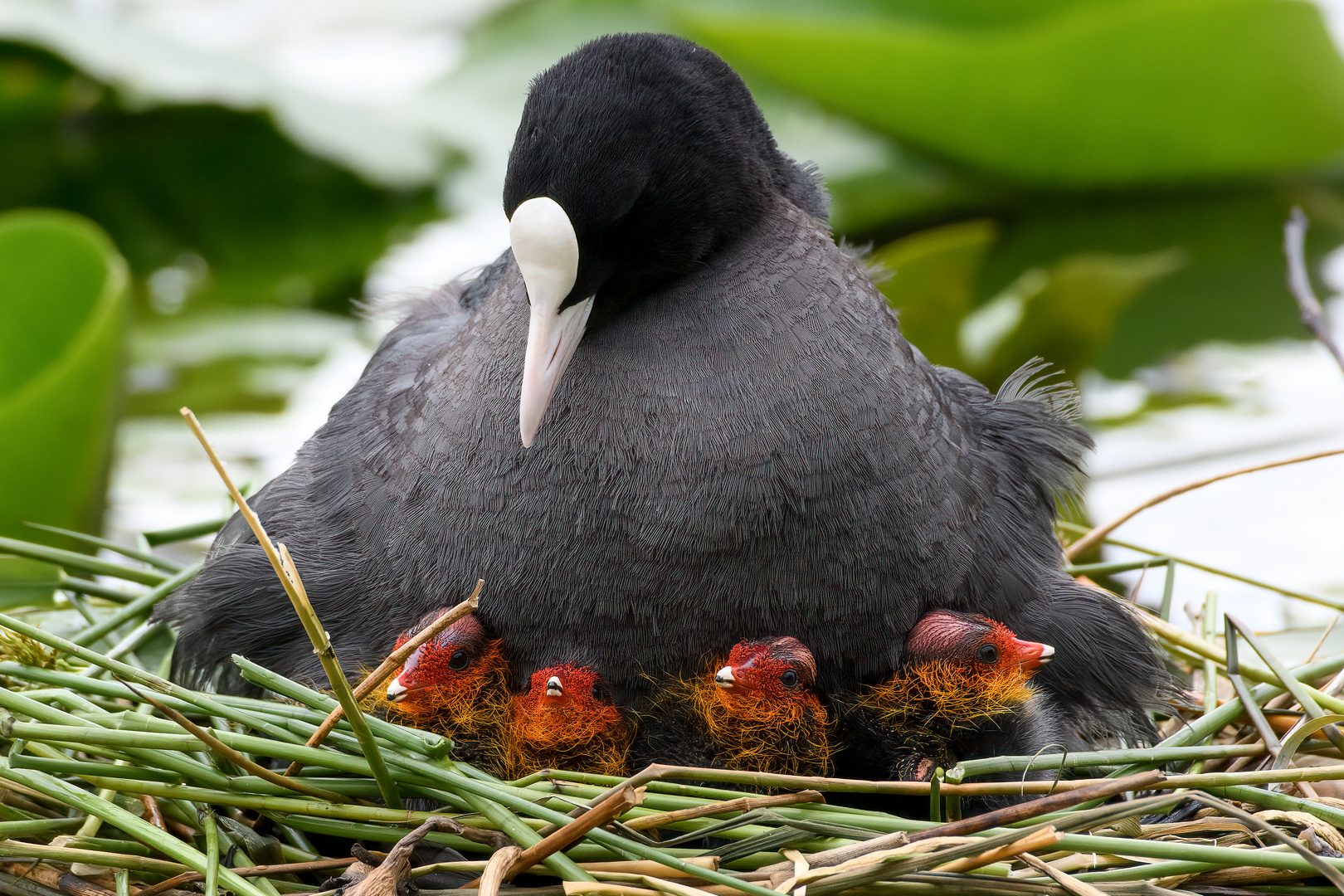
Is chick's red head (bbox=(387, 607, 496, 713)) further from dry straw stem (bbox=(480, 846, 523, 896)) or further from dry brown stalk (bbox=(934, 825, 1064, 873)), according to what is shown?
dry brown stalk (bbox=(934, 825, 1064, 873))

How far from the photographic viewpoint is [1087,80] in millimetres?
4242

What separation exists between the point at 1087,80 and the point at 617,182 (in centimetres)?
291

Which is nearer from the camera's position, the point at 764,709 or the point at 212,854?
the point at 212,854

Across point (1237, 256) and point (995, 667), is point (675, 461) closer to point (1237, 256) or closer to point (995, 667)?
point (995, 667)

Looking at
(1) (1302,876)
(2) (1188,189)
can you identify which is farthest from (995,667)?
(2) (1188,189)

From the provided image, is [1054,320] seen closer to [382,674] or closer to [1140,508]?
[1140,508]

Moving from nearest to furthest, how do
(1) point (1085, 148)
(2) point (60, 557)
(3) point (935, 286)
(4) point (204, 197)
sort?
(2) point (60, 557)
(3) point (935, 286)
(1) point (1085, 148)
(4) point (204, 197)

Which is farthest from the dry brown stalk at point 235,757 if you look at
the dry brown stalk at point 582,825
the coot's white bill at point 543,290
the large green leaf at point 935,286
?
the large green leaf at point 935,286

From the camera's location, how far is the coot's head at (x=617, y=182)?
171 cm

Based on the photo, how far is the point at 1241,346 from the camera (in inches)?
169

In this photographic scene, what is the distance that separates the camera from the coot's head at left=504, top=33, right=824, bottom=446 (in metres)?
1.71

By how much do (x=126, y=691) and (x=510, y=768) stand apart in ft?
1.53

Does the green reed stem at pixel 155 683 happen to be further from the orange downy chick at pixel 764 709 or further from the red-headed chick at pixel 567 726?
the orange downy chick at pixel 764 709

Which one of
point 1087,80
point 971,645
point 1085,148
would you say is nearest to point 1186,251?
point 1085,148
